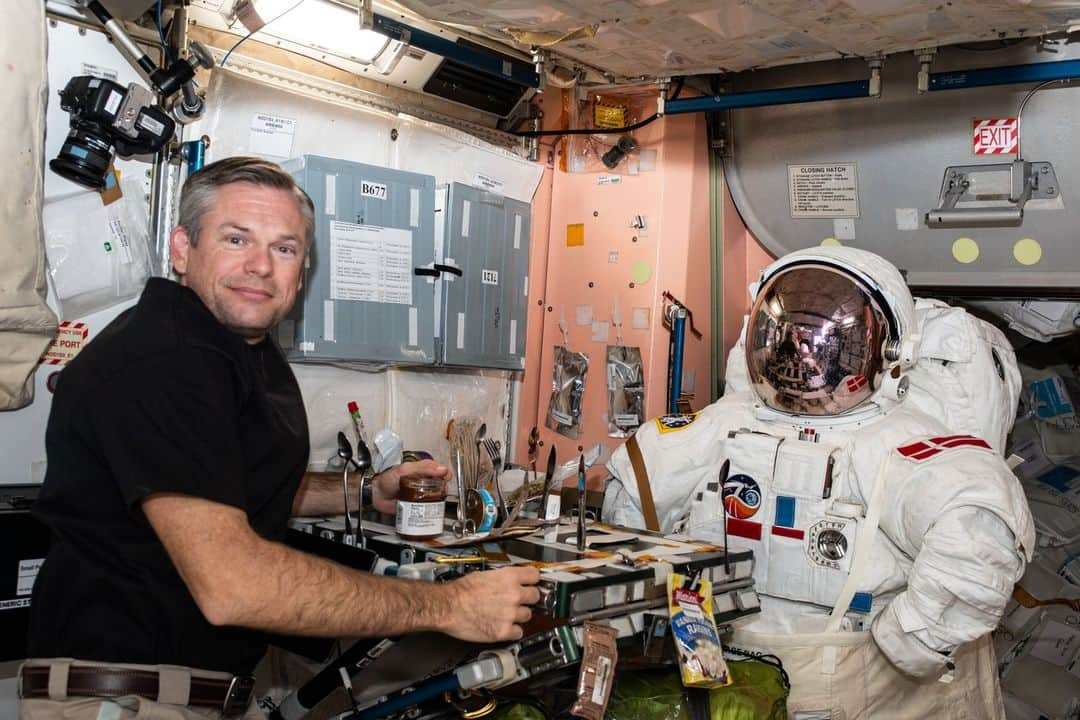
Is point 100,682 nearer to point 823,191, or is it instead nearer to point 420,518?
point 420,518

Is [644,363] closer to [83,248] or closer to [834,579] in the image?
[834,579]

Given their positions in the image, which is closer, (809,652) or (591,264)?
(809,652)

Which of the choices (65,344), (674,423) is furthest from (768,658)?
(65,344)

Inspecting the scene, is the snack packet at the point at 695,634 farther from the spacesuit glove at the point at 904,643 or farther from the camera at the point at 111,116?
the camera at the point at 111,116

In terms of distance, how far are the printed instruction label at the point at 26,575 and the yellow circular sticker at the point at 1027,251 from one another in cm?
357

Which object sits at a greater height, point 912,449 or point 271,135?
point 271,135

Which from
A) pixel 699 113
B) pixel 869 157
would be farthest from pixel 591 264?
pixel 869 157

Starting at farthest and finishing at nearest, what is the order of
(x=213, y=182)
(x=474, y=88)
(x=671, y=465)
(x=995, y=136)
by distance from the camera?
1. (x=474, y=88)
2. (x=995, y=136)
3. (x=671, y=465)
4. (x=213, y=182)

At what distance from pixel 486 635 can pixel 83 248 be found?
1.75m

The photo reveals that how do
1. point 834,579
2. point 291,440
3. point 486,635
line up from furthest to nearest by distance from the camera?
point 834,579, point 291,440, point 486,635

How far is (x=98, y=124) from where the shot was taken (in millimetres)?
2789

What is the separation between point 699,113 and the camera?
4.33m

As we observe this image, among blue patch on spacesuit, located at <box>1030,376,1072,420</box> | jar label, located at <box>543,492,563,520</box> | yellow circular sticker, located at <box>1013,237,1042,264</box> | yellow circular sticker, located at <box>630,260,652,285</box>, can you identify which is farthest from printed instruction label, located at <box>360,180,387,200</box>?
blue patch on spacesuit, located at <box>1030,376,1072,420</box>

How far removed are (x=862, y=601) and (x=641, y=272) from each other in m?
1.78
